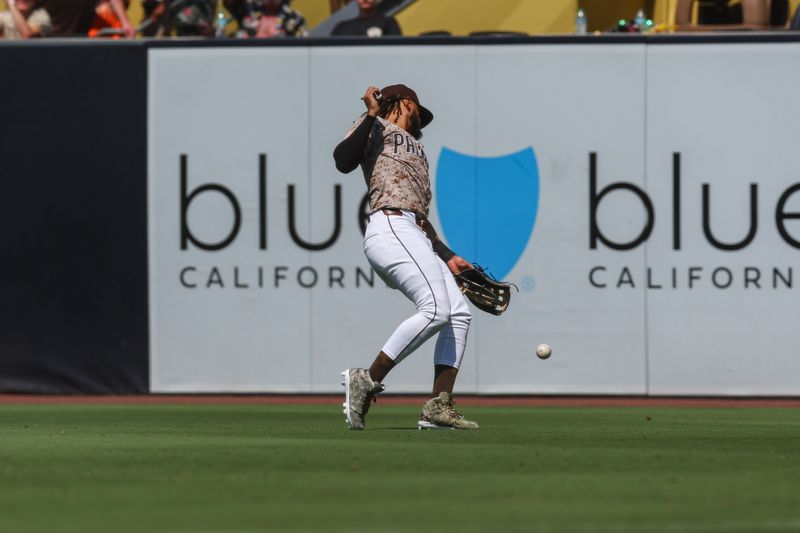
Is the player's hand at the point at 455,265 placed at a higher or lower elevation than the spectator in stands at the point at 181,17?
lower

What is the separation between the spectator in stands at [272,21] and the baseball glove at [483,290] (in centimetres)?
726

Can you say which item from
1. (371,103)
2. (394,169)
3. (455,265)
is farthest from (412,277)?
(371,103)

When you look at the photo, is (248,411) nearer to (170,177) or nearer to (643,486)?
(170,177)

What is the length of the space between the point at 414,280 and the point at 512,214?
6475 mm

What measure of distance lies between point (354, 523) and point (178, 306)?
10453 mm

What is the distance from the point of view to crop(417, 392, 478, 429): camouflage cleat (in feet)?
28.7

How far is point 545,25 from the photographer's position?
691 inches

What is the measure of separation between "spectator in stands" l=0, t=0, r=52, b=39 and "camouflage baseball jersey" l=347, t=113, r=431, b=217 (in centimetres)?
832

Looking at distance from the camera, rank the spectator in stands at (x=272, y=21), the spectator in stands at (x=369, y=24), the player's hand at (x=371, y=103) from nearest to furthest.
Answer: the player's hand at (x=371, y=103), the spectator in stands at (x=369, y=24), the spectator in stands at (x=272, y=21)

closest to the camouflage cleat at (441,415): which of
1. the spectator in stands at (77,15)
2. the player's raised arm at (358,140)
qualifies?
the player's raised arm at (358,140)

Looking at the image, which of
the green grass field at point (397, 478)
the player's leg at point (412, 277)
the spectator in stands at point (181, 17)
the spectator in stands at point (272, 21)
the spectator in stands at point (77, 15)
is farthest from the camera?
the spectator in stands at point (77, 15)

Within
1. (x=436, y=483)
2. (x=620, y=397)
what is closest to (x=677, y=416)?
(x=620, y=397)

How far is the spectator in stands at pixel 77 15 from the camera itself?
16.6m

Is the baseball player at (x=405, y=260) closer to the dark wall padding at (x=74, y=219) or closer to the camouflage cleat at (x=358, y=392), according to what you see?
the camouflage cleat at (x=358, y=392)
